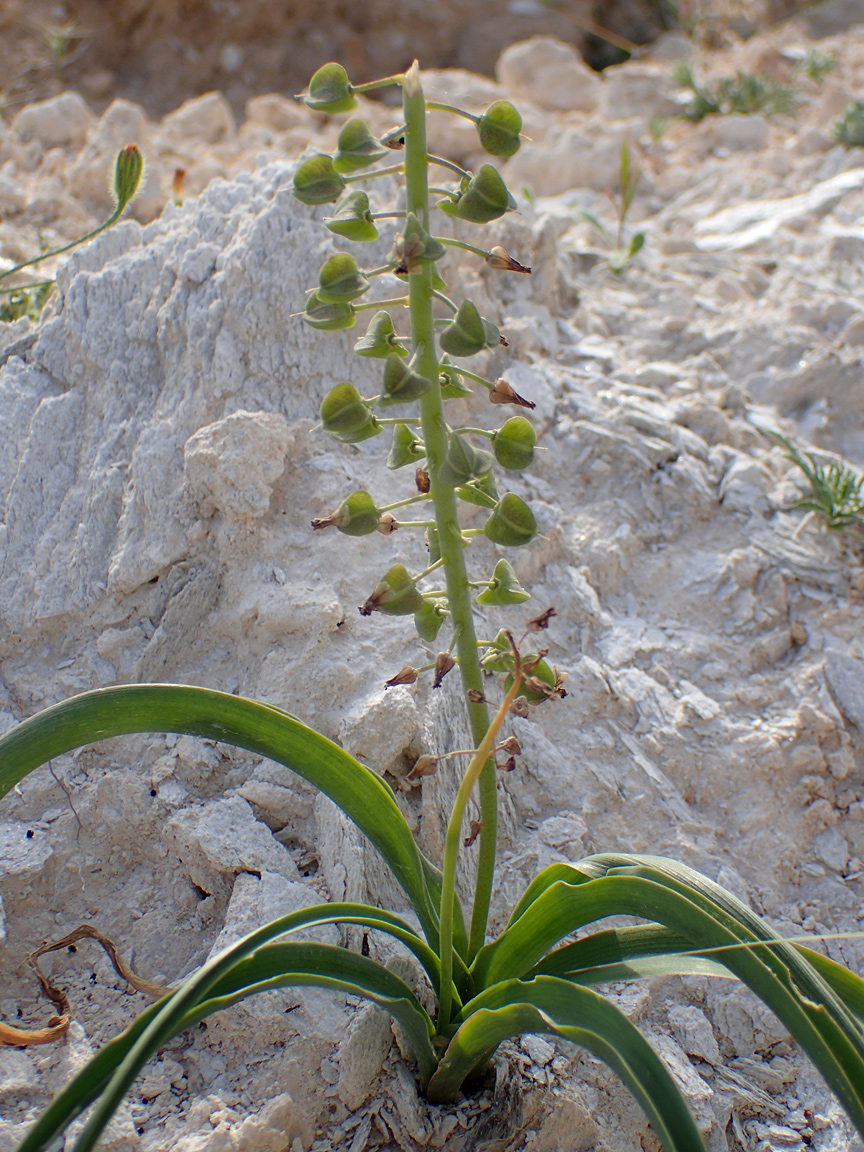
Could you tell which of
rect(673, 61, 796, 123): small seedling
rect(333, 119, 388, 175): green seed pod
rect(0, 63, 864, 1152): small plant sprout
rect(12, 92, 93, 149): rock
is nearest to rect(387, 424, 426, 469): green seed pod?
rect(0, 63, 864, 1152): small plant sprout

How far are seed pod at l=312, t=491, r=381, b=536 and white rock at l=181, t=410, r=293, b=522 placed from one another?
794 mm

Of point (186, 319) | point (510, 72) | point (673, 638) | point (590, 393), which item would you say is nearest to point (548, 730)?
point (673, 638)

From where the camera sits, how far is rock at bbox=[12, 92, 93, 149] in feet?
13.1

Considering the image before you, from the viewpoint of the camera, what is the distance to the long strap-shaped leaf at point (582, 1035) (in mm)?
894

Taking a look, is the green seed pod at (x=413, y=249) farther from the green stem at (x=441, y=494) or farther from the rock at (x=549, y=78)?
the rock at (x=549, y=78)

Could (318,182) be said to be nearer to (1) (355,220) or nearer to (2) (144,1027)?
(1) (355,220)

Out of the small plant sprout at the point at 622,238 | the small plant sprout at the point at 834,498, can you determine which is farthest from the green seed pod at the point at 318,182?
the small plant sprout at the point at 622,238

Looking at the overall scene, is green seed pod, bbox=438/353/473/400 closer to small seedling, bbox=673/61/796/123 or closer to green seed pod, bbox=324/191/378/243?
green seed pod, bbox=324/191/378/243

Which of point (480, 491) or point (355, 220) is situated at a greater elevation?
point (355, 220)

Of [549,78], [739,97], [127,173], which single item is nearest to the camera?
[127,173]

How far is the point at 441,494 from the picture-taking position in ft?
3.60

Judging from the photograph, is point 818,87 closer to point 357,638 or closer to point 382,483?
point 382,483

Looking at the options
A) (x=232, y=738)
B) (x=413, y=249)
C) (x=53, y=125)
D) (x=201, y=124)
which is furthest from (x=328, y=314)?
(x=201, y=124)

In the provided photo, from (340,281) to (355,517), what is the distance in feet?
0.97
